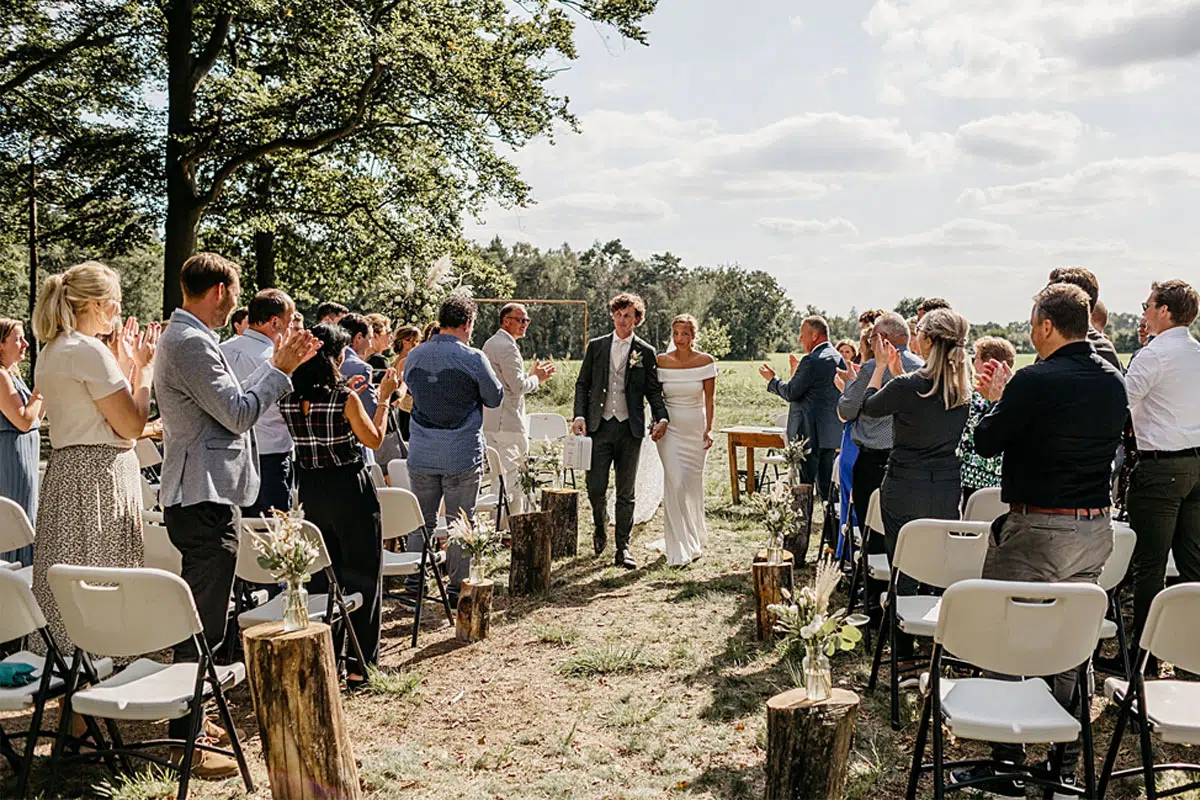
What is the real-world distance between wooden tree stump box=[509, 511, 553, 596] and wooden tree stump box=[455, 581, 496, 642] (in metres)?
0.99

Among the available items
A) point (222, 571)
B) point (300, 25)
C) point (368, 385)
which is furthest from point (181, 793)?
point (300, 25)

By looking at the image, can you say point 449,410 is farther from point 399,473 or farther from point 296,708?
point 296,708

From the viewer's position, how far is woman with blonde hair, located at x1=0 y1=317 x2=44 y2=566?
17.7ft

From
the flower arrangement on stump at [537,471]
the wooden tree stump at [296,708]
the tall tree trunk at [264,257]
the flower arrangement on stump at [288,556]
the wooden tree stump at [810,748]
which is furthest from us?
the tall tree trunk at [264,257]

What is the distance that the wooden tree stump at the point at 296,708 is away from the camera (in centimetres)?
339

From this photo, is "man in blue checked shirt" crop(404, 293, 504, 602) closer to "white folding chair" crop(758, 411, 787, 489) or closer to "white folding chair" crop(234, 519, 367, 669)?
"white folding chair" crop(234, 519, 367, 669)

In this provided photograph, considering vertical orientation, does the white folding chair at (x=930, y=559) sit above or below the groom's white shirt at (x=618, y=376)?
below

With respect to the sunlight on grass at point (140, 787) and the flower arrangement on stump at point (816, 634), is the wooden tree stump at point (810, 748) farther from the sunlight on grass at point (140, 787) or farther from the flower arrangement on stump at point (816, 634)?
the sunlight on grass at point (140, 787)

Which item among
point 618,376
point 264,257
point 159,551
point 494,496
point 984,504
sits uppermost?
point 264,257

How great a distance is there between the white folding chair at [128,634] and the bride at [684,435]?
454 centimetres

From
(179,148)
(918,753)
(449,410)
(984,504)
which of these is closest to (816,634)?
(918,753)

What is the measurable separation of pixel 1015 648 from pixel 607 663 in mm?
2496

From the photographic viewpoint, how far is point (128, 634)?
3371 mm

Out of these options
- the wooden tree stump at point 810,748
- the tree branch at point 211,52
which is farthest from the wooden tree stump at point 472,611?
the tree branch at point 211,52
